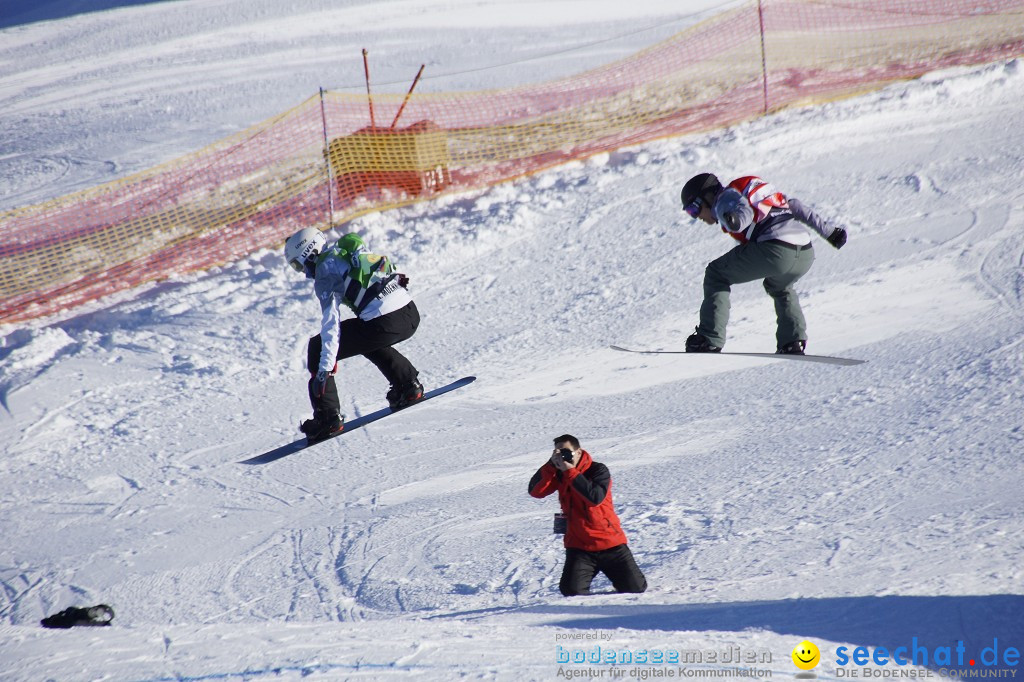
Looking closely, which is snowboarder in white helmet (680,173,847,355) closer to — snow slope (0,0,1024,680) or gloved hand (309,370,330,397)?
snow slope (0,0,1024,680)

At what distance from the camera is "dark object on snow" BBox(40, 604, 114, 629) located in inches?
248

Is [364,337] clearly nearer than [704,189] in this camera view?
No

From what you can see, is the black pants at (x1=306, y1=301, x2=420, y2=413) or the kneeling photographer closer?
the kneeling photographer

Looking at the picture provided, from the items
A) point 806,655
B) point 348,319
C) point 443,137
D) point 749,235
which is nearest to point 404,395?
point 348,319

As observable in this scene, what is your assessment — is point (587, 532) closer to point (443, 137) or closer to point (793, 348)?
point (793, 348)

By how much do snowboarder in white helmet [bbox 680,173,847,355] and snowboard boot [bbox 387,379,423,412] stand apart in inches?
80.1

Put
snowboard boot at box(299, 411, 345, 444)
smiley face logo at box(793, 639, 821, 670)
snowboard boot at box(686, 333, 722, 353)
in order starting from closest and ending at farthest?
smiley face logo at box(793, 639, 821, 670) < snowboard boot at box(686, 333, 722, 353) < snowboard boot at box(299, 411, 345, 444)

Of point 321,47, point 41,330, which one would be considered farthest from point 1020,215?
point 321,47

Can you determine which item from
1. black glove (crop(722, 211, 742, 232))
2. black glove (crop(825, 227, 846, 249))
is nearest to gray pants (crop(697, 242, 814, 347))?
black glove (crop(825, 227, 846, 249))

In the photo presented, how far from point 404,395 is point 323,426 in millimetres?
633

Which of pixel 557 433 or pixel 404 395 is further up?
pixel 404 395

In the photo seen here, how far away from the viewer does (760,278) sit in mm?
6629

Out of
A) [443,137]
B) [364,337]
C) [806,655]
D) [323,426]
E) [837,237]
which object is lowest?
[806,655]

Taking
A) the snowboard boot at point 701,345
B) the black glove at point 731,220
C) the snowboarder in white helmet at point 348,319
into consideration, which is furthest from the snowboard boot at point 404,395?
the black glove at point 731,220
